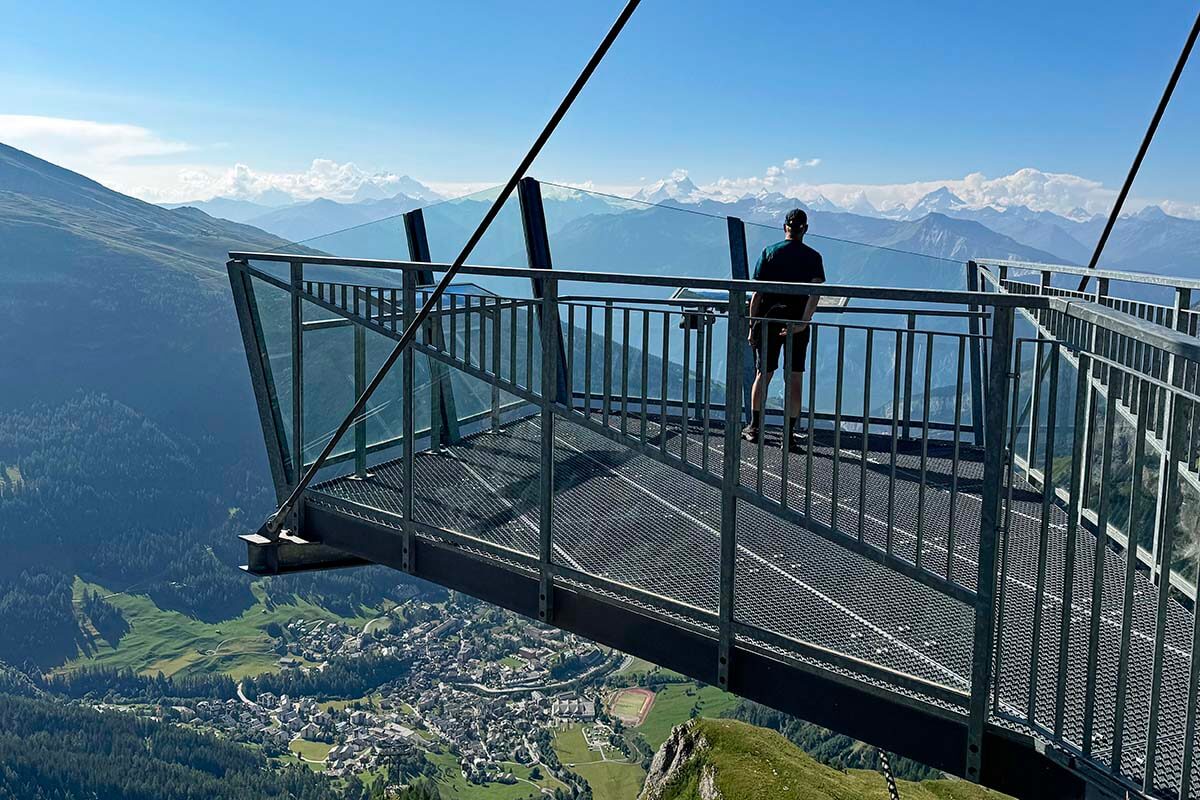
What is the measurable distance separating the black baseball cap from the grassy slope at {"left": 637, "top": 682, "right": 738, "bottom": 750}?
13101cm

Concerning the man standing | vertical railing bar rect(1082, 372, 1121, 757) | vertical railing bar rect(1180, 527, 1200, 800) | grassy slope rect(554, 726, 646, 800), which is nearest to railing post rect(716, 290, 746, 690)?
vertical railing bar rect(1082, 372, 1121, 757)

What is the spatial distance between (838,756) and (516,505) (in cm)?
9014

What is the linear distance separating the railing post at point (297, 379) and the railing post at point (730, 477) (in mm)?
3667

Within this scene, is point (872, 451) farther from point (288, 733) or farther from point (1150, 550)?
point (288, 733)

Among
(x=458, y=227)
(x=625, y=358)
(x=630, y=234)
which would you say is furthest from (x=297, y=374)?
(x=630, y=234)

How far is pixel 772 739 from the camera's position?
7425cm

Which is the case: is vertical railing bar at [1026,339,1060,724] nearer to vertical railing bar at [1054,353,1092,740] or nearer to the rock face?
vertical railing bar at [1054,353,1092,740]

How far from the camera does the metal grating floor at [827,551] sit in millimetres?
4566

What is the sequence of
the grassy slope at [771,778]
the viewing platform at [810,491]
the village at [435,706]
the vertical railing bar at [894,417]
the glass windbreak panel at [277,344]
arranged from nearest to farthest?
the viewing platform at [810,491], the vertical railing bar at [894,417], the glass windbreak panel at [277,344], the grassy slope at [771,778], the village at [435,706]

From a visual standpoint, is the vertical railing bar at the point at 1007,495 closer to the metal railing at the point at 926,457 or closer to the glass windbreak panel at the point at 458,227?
the metal railing at the point at 926,457

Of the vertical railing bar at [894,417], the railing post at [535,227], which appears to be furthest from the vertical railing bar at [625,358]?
the railing post at [535,227]

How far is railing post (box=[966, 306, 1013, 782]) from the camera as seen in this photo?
161 inches

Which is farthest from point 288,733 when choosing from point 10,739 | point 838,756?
point 838,756

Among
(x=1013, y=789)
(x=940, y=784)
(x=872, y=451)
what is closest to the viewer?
(x=1013, y=789)
